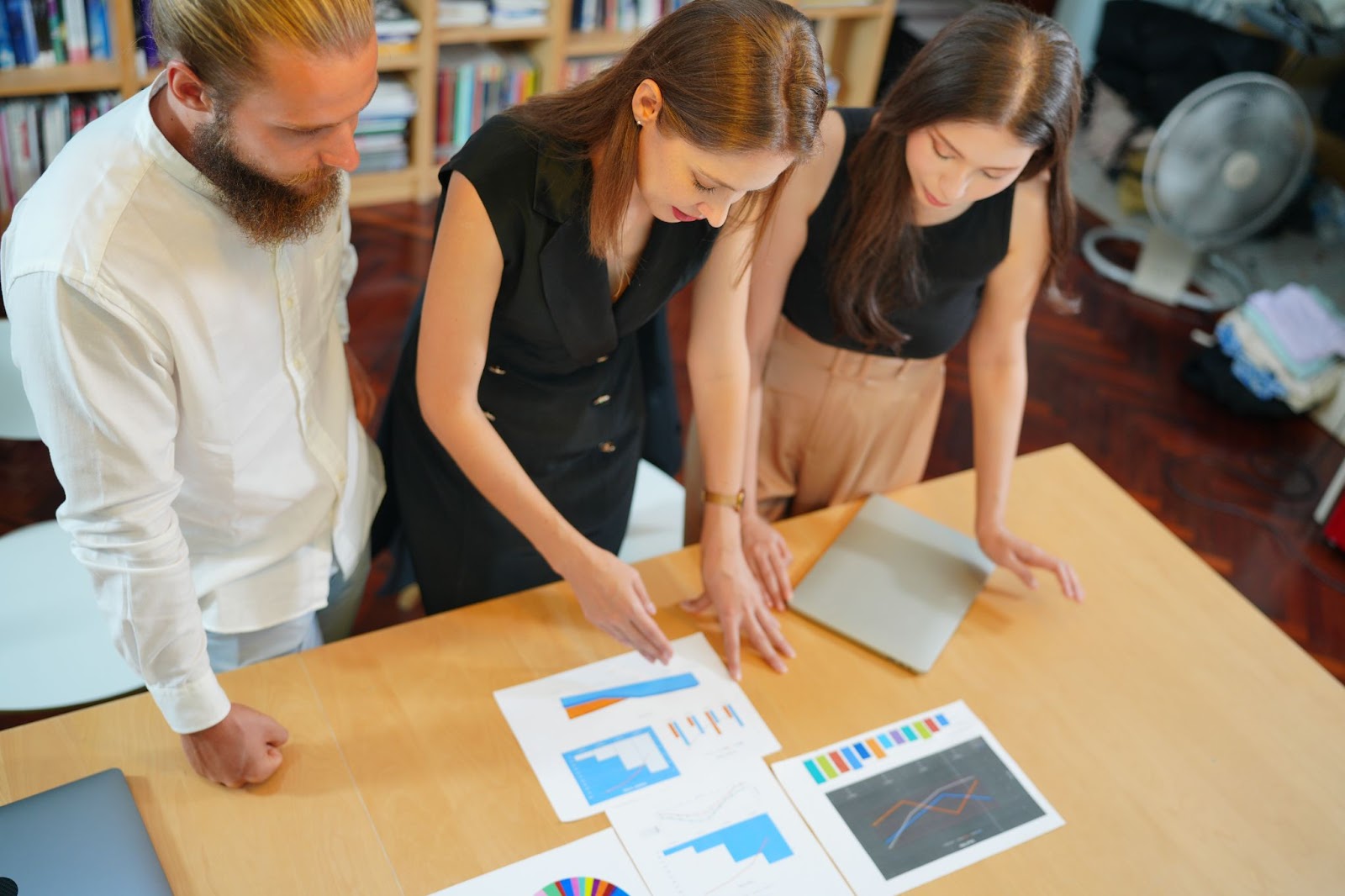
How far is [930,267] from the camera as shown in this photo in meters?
1.79

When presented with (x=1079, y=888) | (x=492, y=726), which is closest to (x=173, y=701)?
(x=492, y=726)

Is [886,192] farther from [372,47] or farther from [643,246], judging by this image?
[372,47]

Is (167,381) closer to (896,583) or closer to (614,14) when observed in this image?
(896,583)

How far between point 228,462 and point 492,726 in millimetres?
454

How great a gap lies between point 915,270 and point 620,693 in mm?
781

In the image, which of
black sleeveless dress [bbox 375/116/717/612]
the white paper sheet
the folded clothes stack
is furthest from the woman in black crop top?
the folded clothes stack

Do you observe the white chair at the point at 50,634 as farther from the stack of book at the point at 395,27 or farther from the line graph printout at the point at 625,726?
the stack of book at the point at 395,27

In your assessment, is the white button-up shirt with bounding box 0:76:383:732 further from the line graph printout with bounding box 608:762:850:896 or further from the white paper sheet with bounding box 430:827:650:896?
the line graph printout with bounding box 608:762:850:896

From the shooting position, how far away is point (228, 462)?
1.35 metres

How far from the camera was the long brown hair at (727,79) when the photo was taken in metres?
1.22

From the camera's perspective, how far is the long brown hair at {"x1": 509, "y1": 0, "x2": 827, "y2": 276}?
1217 mm

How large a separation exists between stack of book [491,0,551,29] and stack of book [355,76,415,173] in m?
0.40

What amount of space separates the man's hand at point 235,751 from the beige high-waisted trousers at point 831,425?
0.86 meters

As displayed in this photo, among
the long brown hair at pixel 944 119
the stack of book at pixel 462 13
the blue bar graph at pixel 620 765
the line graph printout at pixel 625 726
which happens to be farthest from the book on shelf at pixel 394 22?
the blue bar graph at pixel 620 765
